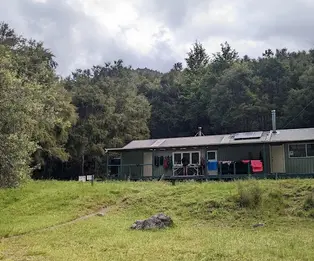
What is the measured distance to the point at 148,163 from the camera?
2914cm

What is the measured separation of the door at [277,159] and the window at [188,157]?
185 inches

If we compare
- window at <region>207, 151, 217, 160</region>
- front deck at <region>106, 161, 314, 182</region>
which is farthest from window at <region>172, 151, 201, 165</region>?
front deck at <region>106, 161, 314, 182</region>

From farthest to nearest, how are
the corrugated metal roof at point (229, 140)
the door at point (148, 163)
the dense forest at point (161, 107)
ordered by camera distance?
1. the dense forest at point (161, 107)
2. the door at point (148, 163)
3. the corrugated metal roof at point (229, 140)

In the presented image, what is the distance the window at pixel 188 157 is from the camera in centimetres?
2725

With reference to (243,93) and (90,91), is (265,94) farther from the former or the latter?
(90,91)

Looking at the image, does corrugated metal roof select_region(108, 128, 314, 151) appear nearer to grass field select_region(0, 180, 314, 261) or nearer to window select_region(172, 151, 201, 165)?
window select_region(172, 151, 201, 165)

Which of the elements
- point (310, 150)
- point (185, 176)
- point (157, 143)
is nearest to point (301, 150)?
point (310, 150)

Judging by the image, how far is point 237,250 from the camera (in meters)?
9.16

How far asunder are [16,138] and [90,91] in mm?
30239

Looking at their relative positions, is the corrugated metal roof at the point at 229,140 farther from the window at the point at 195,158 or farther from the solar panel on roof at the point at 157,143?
the window at the point at 195,158

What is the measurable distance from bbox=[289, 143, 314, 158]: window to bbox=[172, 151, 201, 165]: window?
5.94m

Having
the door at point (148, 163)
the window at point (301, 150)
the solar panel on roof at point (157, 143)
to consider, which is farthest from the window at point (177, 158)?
the window at point (301, 150)

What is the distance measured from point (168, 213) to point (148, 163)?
1337 centimetres

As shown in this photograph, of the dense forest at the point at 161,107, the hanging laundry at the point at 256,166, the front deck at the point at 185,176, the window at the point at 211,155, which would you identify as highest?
the dense forest at the point at 161,107
